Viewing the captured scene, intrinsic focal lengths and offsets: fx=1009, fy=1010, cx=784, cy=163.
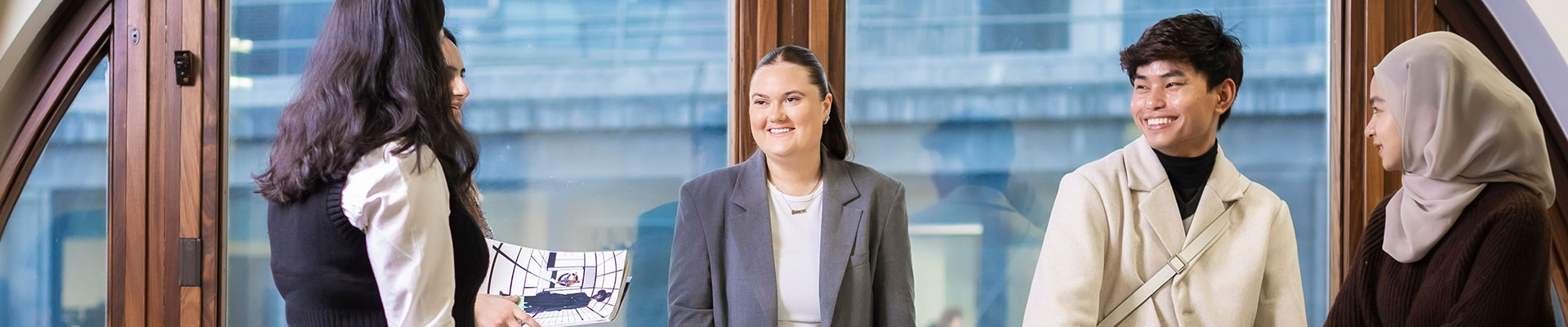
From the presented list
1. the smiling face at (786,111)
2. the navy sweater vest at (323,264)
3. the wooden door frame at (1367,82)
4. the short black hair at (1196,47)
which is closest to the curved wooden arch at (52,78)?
the navy sweater vest at (323,264)

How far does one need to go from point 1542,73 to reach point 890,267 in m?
1.88

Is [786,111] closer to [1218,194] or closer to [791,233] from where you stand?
[791,233]

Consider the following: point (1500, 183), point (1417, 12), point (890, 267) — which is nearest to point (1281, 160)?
point (1417, 12)

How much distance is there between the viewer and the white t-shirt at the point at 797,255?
2.33 m

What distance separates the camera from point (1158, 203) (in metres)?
2.10

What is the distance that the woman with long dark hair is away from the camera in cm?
156

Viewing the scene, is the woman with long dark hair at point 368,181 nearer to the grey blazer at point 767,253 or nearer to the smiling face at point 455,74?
the smiling face at point 455,74

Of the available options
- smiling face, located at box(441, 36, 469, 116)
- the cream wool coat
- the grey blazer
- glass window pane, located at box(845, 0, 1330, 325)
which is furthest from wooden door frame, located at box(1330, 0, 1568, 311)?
smiling face, located at box(441, 36, 469, 116)

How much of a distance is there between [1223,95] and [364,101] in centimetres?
169

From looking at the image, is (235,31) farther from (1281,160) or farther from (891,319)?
(1281,160)

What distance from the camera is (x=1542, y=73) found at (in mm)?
2709

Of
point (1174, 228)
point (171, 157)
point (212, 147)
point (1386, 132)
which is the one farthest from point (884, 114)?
point (171, 157)

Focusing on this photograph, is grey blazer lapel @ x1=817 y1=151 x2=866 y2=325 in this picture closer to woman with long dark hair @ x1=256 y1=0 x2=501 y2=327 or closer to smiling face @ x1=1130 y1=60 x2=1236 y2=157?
smiling face @ x1=1130 y1=60 x2=1236 y2=157

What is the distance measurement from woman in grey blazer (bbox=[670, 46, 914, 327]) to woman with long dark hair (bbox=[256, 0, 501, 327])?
0.75m
